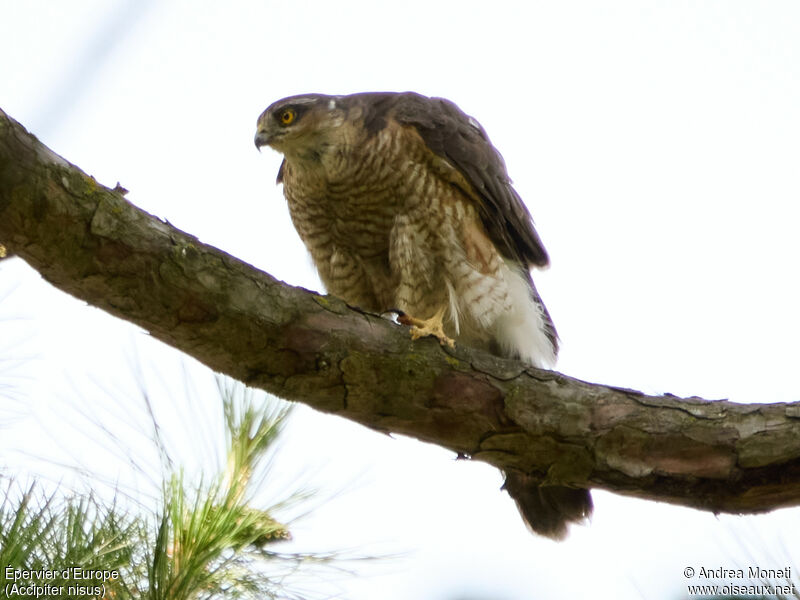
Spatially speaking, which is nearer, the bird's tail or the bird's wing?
the bird's tail

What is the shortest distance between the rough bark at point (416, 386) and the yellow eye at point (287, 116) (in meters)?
1.83

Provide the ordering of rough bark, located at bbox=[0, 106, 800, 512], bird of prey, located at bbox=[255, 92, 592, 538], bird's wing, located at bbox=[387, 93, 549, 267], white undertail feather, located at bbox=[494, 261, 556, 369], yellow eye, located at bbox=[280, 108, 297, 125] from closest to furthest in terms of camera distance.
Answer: rough bark, located at bbox=[0, 106, 800, 512] → bird of prey, located at bbox=[255, 92, 592, 538] → bird's wing, located at bbox=[387, 93, 549, 267] → white undertail feather, located at bbox=[494, 261, 556, 369] → yellow eye, located at bbox=[280, 108, 297, 125]

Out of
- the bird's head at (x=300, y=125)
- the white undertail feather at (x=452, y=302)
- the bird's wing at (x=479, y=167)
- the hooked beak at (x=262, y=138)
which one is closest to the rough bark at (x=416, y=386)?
the white undertail feather at (x=452, y=302)

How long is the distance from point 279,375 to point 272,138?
2023 mm

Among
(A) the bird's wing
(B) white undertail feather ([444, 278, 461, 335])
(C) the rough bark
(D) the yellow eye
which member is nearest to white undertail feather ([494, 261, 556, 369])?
(A) the bird's wing

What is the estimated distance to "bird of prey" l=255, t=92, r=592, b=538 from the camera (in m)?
4.84

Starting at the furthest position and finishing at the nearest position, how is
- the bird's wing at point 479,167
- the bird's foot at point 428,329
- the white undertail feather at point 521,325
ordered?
1. the white undertail feather at point 521,325
2. the bird's wing at point 479,167
3. the bird's foot at point 428,329

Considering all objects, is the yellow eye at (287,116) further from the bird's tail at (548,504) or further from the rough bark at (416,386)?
the bird's tail at (548,504)

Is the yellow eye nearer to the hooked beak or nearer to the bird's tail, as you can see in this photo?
the hooked beak

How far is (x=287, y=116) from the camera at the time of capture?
5281 mm

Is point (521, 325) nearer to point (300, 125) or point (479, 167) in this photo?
point (479, 167)

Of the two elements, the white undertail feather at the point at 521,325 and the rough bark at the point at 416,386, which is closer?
the rough bark at the point at 416,386

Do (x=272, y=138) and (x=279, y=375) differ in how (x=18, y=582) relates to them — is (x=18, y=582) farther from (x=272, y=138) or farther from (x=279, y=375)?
(x=272, y=138)

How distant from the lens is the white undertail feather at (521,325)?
16.7 feet
